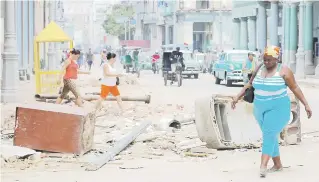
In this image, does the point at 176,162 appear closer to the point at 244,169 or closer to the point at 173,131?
the point at 244,169

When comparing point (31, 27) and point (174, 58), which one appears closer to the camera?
point (174, 58)

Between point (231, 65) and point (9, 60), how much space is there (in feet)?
53.4

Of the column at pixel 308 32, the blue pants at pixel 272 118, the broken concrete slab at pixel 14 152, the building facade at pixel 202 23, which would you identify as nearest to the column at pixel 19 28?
the column at pixel 308 32

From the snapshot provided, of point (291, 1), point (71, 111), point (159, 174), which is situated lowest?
point (159, 174)

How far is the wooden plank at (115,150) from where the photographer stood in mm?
10508

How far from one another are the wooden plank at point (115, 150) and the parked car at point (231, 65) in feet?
71.6

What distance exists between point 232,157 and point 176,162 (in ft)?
2.96

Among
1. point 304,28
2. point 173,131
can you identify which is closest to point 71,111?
point 173,131

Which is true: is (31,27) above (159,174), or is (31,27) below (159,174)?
above

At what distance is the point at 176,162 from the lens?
1121 centimetres

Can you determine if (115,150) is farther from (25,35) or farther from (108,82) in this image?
(25,35)

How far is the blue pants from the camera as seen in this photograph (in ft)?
31.3

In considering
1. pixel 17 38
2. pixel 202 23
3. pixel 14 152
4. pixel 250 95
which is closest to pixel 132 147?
pixel 14 152

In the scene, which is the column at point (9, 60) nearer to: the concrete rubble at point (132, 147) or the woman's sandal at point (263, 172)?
the concrete rubble at point (132, 147)
